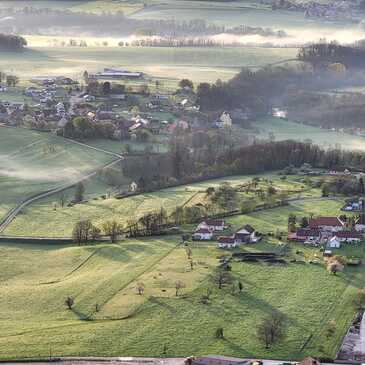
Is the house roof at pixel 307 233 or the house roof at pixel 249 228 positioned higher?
the house roof at pixel 249 228

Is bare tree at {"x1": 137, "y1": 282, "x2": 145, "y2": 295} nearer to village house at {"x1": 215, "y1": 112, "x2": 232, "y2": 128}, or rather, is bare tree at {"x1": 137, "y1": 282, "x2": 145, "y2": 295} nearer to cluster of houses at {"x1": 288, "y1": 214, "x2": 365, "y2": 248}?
cluster of houses at {"x1": 288, "y1": 214, "x2": 365, "y2": 248}

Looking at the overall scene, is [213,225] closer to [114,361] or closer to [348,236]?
[348,236]

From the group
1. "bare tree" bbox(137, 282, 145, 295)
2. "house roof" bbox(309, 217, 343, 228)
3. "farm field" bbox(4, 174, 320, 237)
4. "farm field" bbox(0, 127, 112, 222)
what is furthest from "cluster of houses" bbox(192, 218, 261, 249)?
"farm field" bbox(0, 127, 112, 222)

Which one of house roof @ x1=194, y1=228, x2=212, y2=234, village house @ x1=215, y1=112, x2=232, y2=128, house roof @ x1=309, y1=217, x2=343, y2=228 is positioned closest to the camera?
house roof @ x1=194, y1=228, x2=212, y2=234

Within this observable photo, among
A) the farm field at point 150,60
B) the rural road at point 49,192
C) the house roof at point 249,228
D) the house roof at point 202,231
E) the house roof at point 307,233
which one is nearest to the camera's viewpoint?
the house roof at point 307,233

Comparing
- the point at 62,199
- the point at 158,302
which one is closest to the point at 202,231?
the point at 158,302

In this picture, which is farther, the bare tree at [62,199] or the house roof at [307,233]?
the bare tree at [62,199]

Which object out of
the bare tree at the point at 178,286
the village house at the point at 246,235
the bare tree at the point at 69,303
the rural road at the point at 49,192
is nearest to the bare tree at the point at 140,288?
the bare tree at the point at 178,286

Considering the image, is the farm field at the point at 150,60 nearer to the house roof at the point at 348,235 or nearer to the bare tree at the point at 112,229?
the bare tree at the point at 112,229

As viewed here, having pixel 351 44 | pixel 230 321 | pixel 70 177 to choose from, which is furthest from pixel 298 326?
pixel 351 44
